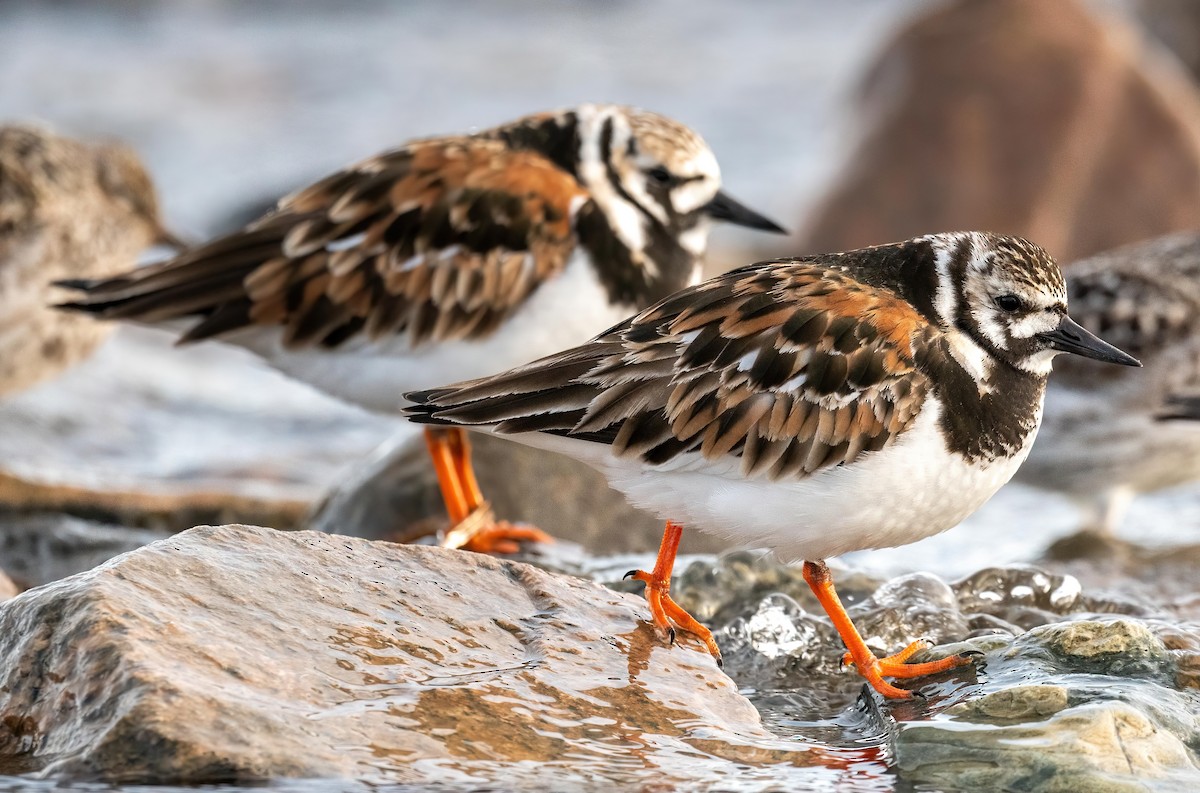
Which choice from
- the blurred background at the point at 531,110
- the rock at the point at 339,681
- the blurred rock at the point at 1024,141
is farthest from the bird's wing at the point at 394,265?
the blurred rock at the point at 1024,141

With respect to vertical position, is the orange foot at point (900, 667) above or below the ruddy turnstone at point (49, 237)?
below

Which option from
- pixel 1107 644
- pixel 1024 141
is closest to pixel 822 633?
pixel 1107 644

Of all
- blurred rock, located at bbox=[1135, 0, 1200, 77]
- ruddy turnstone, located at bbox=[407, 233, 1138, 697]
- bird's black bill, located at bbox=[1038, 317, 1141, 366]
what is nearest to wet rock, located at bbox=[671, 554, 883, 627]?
ruddy turnstone, located at bbox=[407, 233, 1138, 697]

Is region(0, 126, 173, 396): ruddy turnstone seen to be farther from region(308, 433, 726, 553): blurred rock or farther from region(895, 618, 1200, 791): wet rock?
region(895, 618, 1200, 791): wet rock

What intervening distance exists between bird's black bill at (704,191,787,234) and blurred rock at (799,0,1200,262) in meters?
5.35

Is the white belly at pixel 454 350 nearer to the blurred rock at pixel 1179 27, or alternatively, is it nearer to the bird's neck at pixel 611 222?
the bird's neck at pixel 611 222

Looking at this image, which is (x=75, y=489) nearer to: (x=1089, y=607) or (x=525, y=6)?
(x=1089, y=607)

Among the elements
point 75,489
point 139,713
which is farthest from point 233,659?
point 75,489

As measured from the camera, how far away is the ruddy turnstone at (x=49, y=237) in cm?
726

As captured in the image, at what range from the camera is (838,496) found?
405 centimetres

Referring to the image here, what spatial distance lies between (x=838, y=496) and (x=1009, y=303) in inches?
29.0

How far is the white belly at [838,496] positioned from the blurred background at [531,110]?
8.20ft

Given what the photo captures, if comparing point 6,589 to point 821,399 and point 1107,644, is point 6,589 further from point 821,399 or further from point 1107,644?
point 1107,644

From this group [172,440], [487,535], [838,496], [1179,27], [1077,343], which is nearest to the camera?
[838,496]
